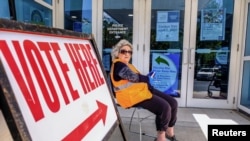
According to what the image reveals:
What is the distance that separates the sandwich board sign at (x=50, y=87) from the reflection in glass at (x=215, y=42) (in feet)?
10.2

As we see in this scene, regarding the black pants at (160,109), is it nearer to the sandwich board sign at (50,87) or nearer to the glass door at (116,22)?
the sandwich board sign at (50,87)

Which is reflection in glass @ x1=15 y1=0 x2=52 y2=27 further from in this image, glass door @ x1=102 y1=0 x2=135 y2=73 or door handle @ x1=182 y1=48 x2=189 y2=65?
door handle @ x1=182 y1=48 x2=189 y2=65

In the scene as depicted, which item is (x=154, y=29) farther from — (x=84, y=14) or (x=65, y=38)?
(x=65, y=38)

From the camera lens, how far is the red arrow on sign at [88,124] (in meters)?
0.76

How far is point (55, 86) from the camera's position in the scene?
76 centimetres

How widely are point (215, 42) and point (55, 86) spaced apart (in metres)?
3.55

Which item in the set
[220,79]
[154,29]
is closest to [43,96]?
[154,29]

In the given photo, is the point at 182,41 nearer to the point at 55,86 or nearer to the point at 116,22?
the point at 116,22

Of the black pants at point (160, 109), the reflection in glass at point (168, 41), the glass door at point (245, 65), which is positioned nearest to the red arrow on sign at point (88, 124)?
the black pants at point (160, 109)

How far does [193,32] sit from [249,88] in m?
1.33

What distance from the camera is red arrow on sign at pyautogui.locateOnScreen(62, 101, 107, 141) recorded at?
76 centimetres

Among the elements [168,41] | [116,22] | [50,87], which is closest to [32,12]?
[116,22]

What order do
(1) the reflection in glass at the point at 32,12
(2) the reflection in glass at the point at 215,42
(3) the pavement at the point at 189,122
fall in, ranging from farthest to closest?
Result: (2) the reflection in glass at the point at 215,42
(1) the reflection in glass at the point at 32,12
(3) the pavement at the point at 189,122

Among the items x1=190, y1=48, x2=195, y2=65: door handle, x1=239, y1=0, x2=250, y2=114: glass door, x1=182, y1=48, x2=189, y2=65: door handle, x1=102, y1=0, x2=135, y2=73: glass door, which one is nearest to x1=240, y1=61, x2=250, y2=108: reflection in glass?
x1=239, y1=0, x2=250, y2=114: glass door
